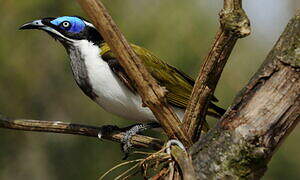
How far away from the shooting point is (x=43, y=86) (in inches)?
164

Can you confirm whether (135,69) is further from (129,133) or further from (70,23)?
(70,23)

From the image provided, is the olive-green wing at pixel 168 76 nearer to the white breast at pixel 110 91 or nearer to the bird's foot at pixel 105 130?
the white breast at pixel 110 91

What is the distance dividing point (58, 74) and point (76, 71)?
1.34m

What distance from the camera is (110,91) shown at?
9.00 ft

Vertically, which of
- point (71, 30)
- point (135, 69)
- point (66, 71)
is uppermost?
point (135, 69)

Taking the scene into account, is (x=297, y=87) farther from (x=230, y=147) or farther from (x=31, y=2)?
(x=31, y=2)

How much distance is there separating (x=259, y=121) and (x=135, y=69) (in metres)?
0.37

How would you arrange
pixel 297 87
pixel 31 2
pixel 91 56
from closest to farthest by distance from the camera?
1. pixel 297 87
2. pixel 91 56
3. pixel 31 2

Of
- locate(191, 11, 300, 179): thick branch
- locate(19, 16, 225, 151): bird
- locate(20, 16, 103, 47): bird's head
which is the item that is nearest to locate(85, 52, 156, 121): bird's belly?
locate(19, 16, 225, 151): bird

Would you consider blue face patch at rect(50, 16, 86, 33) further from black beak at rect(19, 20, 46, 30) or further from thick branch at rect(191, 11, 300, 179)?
thick branch at rect(191, 11, 300, 179)

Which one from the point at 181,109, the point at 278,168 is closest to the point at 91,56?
the point at 181,109

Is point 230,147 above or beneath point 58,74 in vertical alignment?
above

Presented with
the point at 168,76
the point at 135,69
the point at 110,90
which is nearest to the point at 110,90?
the point at 110,90

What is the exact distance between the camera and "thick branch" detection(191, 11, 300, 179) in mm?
1558
